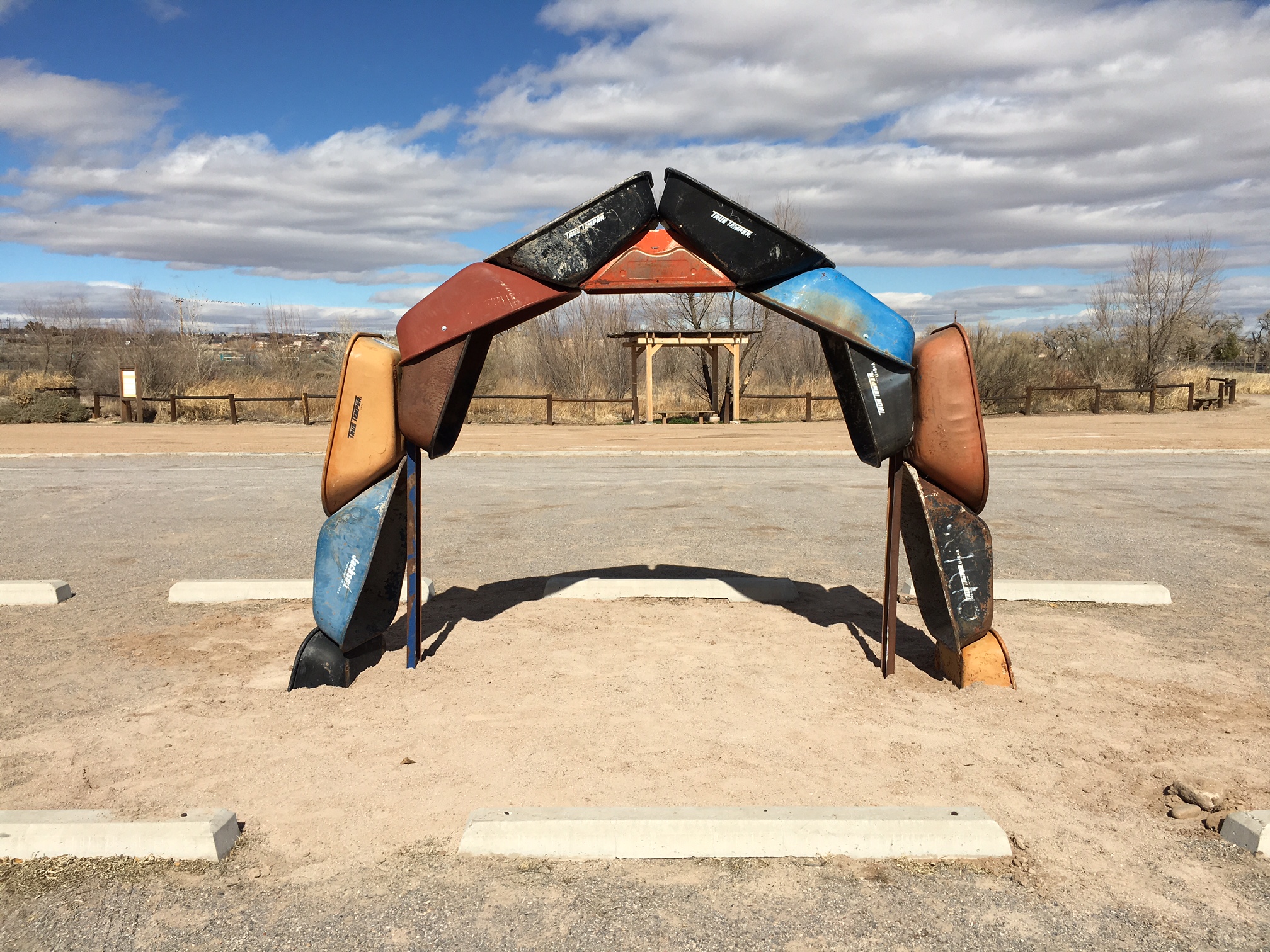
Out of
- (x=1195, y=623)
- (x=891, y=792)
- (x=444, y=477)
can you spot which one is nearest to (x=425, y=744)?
(x=891, y=792)

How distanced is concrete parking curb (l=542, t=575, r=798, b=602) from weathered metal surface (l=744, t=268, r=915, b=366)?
2280mm

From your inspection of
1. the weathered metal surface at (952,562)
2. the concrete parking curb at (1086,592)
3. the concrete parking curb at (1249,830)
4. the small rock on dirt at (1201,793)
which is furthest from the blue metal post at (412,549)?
the concrete parking curb at (1249,830)

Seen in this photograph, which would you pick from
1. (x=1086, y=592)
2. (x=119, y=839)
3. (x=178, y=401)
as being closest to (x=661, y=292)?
(x=119, y=839)

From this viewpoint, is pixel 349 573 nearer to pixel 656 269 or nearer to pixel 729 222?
pixel 656 269

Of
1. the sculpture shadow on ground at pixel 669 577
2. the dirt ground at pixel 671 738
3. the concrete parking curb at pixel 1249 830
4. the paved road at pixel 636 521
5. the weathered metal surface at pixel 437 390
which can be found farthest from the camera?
the paved road at pixel 636 521

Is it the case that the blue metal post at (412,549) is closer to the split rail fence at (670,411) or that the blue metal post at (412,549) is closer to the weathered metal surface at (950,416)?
the weathered metal surface at (950,416)

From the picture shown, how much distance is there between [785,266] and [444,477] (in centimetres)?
962

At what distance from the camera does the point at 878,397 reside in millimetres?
4406

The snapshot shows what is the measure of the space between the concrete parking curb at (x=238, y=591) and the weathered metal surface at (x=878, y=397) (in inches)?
130

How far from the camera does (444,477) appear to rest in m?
13.2

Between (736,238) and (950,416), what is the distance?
135 cm

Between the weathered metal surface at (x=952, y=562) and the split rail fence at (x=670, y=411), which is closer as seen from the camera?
the weathered metal surface at (x=952, y=562)

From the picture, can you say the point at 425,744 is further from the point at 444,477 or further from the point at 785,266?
the point at 444,477

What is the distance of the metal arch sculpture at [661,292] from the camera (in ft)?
14.3
